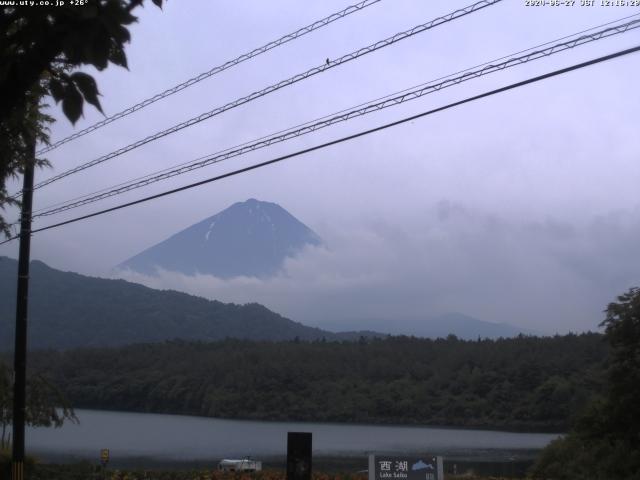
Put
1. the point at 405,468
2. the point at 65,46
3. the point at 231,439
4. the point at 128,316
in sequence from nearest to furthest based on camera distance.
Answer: the point at 65,46
the point at 405,468
the point at 231,439
the point at 128,316

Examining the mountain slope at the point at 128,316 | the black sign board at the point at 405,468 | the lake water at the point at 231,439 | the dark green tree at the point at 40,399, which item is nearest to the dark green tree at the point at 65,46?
the black sign board at the point at 405,468

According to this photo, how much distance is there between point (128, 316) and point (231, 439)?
8798 centimetres

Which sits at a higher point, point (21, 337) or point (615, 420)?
point (21, 337)

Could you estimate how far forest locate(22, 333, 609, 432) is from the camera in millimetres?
52375

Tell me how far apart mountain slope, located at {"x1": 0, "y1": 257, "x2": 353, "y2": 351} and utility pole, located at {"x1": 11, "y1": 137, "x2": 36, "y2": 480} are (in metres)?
89.7

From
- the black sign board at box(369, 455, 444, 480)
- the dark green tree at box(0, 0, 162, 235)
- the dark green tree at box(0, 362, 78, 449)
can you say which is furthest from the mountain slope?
the dark green tree at box(0, 0, 162, 235)

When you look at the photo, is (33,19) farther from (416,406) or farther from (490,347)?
(490,347)

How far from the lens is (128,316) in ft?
439

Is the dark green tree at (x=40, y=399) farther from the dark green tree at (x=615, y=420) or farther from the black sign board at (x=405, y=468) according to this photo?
the dark green tree at (x=615, y=420)

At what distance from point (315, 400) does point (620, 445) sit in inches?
1766

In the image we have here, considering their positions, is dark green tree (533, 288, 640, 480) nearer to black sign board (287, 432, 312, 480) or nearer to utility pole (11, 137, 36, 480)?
black sign board (287, 432, 312, 480)

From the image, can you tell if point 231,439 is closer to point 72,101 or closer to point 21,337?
point 21,337

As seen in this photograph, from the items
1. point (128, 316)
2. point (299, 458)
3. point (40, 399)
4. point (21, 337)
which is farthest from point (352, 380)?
point (128, 316)

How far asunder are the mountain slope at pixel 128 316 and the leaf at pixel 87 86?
104 meters
